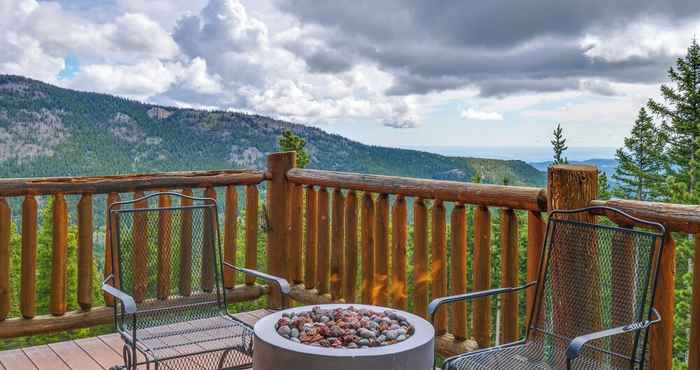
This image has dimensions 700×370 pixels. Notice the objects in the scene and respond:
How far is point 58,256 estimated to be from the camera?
3721mm

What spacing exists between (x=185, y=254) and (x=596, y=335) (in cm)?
261

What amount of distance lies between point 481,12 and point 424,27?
170cm

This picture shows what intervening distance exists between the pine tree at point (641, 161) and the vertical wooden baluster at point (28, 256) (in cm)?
2748

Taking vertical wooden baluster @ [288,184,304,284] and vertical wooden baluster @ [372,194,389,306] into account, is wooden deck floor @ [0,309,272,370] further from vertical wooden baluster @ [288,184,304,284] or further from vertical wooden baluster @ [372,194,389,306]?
vertical wooden baluster @ [372,194,389,306]

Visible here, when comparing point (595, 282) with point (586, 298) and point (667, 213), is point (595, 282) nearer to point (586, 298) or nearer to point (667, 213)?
point (586, 298)

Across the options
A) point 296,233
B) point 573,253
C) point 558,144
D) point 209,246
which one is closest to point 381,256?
point 296,233

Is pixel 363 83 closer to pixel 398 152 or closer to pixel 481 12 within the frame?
pixel 398 152

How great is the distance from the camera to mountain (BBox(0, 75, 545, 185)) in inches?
1634

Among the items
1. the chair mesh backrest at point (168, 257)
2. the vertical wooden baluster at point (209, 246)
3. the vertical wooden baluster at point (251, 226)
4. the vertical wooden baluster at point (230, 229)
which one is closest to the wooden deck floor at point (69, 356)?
the chair mesh backrest at point (168, 257)

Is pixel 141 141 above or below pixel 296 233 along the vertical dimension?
above

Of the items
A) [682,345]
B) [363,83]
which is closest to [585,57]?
[363,83]

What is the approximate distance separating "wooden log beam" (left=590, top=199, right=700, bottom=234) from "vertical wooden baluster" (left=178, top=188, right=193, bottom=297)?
86.3 inches

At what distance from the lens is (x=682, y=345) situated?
18.8 meters

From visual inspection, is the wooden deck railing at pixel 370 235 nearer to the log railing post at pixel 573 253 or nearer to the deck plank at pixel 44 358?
the log railing post at pixel 573 253
